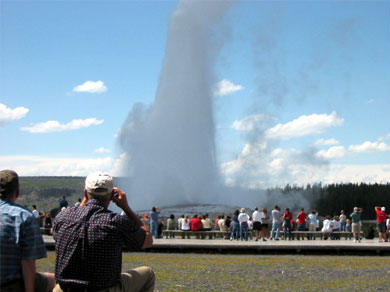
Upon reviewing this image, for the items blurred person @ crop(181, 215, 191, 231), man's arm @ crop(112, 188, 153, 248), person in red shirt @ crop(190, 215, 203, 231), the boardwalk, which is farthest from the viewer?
blurred person @ crop(181, 215, 191, 231)

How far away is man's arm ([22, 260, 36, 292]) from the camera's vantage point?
4.00m

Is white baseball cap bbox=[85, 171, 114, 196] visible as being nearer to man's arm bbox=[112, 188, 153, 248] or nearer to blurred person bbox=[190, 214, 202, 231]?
man's arm bbox=[112, 188, 153, 248]

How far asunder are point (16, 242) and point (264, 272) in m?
9.73

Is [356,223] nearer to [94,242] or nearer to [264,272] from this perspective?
[264,272]

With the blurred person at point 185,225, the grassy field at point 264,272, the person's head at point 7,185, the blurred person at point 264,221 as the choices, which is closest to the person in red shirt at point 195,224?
the blurred person at point 185,225

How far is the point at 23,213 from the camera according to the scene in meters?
4.10

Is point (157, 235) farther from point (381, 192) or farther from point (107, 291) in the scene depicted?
point (381, 192)

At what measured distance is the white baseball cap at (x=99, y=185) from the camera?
4438 millimetres

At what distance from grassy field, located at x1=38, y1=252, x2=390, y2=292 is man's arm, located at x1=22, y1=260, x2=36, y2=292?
245 inches

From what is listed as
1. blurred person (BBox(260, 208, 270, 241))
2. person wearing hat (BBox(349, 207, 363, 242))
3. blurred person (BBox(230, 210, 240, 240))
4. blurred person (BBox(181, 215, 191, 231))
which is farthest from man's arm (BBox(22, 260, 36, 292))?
blurred person (BBox(181, 215, 191, 231))

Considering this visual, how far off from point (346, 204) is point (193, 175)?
5801 centimetres

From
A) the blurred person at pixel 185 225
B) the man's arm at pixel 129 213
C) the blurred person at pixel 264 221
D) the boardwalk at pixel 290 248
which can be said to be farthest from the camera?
the blurred person at pixel 185 225

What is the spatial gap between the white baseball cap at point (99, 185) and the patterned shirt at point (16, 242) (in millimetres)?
554

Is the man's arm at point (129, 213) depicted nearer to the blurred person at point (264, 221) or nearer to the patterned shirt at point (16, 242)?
the patterned shirt at point (16, 242)
